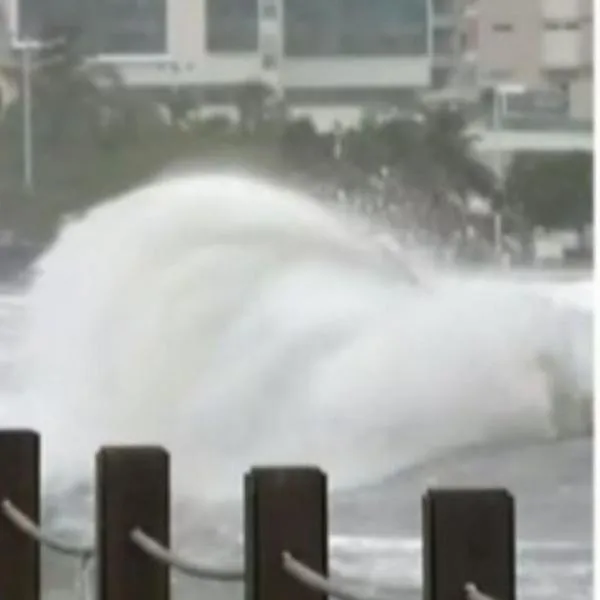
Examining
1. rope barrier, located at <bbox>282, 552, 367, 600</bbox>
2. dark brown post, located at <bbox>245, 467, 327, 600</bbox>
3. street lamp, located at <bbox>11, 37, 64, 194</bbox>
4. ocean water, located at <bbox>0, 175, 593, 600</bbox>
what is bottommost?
ocean water, located at <bbox>0, 175, 593, 600</bbox>

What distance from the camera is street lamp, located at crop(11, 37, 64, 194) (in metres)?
1.16

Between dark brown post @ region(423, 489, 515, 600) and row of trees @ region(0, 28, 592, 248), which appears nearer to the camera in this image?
dark brown post @ region(423, 489, 515, 600)

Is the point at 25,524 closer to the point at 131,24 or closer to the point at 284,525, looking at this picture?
the point at 284,525

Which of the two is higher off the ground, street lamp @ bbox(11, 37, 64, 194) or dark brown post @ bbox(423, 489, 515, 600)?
street lamp @ bbox(11, 37, 64, 194)

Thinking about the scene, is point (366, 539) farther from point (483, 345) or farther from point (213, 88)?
point (213, 88)

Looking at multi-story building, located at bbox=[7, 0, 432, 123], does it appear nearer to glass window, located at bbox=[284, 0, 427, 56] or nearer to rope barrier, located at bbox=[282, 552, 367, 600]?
glass window, located at bbox=[284, 0, 427, 56]

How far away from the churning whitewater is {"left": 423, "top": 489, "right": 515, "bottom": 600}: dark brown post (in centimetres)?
73

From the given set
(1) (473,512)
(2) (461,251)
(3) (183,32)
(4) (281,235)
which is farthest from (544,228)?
(1) (473,512)

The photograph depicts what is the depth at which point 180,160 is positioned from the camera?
45.4 inches

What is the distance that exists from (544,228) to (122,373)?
315 mm

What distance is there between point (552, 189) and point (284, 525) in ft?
2.30

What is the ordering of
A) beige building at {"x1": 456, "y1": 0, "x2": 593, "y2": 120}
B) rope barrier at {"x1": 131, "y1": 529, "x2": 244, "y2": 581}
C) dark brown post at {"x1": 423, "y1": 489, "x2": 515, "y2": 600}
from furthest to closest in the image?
beige building at {"x1": 456, "y1": 0, "x2": 593, "y2": 120} → rope barrier at {"x1": 131, "y1": 529, "x2": 244, "y2": 581} → dark brown post at {"x1": 423, "y1": 489, "x2": 515, "y2": 600}

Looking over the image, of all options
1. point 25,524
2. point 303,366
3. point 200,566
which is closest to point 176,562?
point 200,566

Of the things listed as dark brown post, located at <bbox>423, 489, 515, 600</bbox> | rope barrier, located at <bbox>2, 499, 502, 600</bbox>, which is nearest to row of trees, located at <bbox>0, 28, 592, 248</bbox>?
rope barrier, located at <bbox>2, 499, 502, 600</bbox>
